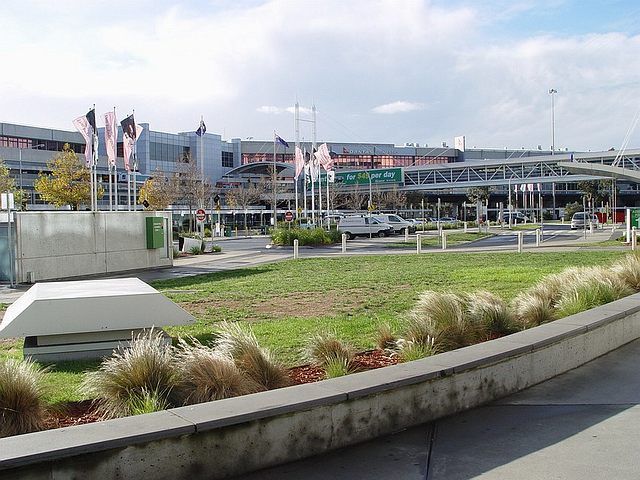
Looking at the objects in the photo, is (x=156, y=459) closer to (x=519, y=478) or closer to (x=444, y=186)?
(x=519, y=478)

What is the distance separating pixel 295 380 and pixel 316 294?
7.98 metres

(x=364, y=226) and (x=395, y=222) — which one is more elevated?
(x=395, y=222)

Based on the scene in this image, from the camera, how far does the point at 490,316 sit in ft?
28.5

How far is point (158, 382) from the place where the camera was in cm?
577

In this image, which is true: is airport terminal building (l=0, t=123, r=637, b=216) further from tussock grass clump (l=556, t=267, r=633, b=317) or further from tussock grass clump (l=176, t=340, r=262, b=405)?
tussock grass clump (l=176, t=340, r=262, b=405)

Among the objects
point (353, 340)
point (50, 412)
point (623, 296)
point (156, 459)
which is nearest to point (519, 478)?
A: point (156, 459)

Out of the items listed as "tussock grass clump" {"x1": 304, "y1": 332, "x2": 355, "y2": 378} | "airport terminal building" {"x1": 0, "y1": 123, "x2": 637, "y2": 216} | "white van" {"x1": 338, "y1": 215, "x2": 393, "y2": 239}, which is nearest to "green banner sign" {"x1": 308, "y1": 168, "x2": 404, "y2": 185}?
"airport terminal building" {"x1": 0, "y1": 123, "x2": 637, "y2": 216}

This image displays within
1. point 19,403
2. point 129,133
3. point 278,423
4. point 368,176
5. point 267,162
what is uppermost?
point 267,162

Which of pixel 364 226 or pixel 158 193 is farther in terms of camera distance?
pixel 158 193

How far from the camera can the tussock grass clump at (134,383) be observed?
18.2 feet

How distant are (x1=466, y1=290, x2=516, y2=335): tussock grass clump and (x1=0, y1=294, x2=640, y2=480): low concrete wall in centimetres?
117

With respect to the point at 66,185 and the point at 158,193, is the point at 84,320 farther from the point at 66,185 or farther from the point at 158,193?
the point at 158,193

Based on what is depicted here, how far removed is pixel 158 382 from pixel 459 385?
8.49 ft

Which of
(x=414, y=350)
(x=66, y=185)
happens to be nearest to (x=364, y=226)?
(x=66, y=185)
